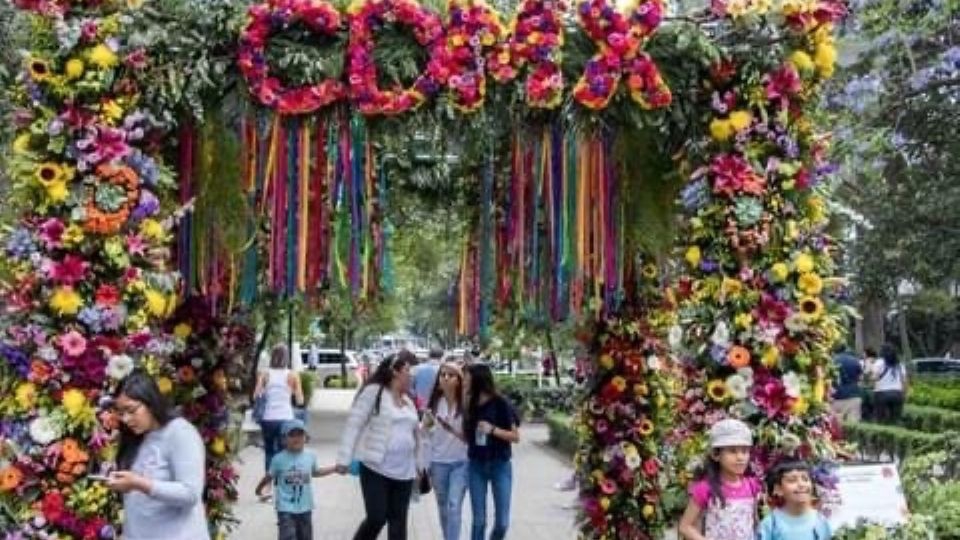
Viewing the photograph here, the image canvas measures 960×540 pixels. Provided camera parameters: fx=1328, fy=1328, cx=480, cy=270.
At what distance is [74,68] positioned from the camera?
599cm

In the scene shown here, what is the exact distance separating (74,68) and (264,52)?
851 mm

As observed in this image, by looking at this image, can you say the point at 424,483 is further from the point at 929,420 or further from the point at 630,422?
the point at 929,420

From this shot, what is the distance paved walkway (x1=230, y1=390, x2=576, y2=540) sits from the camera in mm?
11875

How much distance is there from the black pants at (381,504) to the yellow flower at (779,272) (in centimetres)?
305

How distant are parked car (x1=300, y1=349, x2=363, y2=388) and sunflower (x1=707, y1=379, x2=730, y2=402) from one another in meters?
36.1

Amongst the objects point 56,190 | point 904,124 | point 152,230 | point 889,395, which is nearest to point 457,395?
point 152,230

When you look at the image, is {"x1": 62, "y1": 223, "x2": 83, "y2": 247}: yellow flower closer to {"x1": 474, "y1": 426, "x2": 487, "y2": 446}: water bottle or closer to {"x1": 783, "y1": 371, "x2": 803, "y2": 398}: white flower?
{"x1": 783, "y1": 371, "x2": 803, "y2": 398}: white flower

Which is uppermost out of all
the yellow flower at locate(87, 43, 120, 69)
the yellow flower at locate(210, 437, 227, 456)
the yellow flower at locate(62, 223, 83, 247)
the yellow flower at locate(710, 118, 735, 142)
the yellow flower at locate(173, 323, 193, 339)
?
the yellow flower at locate(87, 43, 120, 69)

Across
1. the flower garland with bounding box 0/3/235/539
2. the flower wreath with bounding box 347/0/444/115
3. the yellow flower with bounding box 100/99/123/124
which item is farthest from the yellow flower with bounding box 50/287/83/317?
the flower wreath with bounding box 347/0/444/115

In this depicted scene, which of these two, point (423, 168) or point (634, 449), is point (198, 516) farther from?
point (634, 449)

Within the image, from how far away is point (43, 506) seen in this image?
5.79m

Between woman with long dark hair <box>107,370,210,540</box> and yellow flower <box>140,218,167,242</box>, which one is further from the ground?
yellow flower <box>140,218,167,242</box>

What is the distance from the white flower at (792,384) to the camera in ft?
20.6

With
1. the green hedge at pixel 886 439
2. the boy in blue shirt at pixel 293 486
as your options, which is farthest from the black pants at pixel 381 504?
the green hedge at pixel 886 439
